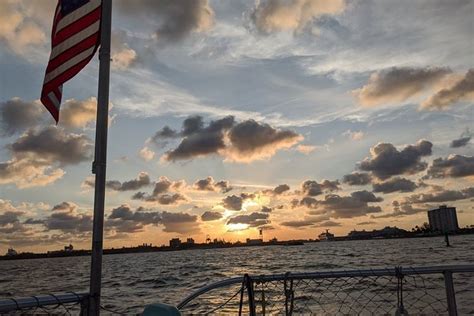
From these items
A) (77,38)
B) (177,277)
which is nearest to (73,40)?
(77,38)

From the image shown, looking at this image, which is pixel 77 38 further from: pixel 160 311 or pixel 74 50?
pixel 160 311

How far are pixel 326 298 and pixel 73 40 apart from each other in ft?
76.2

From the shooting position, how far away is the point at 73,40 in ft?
17.9

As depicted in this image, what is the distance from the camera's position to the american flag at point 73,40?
543cm

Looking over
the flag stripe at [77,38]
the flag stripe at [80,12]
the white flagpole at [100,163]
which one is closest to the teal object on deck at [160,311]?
the white flagpole at [100,163]

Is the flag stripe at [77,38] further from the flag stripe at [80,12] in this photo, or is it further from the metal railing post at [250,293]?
the metal railing post at [250,293]

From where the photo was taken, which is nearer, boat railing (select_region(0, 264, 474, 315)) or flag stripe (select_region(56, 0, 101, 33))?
boat railing (select_region(0, 264, 474, 315))

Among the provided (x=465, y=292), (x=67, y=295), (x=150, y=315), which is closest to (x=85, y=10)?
(x=67, y=295)

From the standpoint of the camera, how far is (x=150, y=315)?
3922mm

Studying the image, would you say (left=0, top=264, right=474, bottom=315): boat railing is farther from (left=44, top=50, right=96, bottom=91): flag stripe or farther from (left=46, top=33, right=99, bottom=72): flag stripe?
(left=46, top=33, right=99, bottom=72): flag stripe

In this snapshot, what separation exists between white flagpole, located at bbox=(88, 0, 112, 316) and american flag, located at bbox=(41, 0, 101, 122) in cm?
30

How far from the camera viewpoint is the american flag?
17.8ft

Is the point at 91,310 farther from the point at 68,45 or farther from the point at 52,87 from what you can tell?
the point at 68,45

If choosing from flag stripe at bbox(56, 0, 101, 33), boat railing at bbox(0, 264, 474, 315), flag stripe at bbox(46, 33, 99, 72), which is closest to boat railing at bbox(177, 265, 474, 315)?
boat railing at bbox(0, 264, 474, 315)
